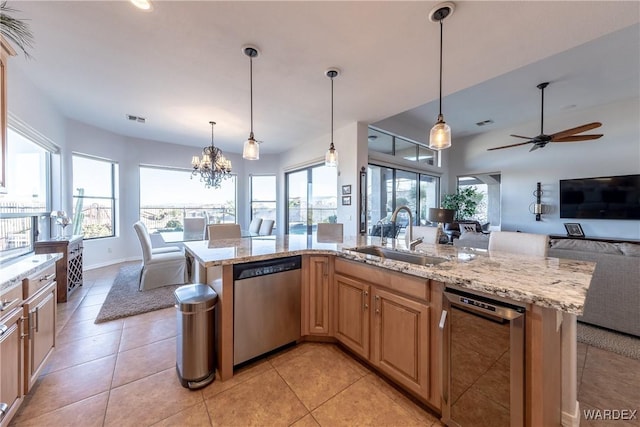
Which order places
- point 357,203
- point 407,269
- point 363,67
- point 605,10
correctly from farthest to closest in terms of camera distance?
point 357,203 < point 363,67 < point 605,10 < point 407,269

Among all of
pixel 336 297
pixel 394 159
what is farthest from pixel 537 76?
pixel 336 297

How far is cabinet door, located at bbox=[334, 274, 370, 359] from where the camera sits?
6.04 feet

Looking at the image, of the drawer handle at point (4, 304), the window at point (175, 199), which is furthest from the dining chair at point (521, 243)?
the window at point (175, 199)

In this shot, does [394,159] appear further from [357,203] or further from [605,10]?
[605,10]

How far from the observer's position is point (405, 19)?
1951 millimetres

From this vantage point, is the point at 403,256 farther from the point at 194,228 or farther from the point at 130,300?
the point at 194,228

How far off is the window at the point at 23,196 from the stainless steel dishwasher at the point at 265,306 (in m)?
2.13

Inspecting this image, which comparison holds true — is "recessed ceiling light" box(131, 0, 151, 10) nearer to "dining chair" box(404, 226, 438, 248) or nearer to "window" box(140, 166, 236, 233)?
"dining chair" box(404, 226, 438, 248)

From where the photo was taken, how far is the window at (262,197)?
279 inches

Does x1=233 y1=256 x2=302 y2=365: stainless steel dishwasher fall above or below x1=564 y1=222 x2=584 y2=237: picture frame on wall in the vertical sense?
below

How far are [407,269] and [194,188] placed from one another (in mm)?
6310

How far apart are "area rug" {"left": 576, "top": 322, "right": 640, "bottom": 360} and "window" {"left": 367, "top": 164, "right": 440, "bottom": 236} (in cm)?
278

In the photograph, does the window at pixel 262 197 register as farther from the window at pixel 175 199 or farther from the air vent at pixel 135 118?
the air vent at pixel 135 118

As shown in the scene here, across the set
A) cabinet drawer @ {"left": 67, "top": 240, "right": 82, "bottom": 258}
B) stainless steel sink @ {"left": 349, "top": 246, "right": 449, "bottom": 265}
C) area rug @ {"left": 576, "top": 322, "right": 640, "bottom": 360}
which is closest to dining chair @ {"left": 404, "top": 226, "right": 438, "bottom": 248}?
stainless steel sink @ {"left": 349, "top": 246, "right": 449, "bottom": 265}
